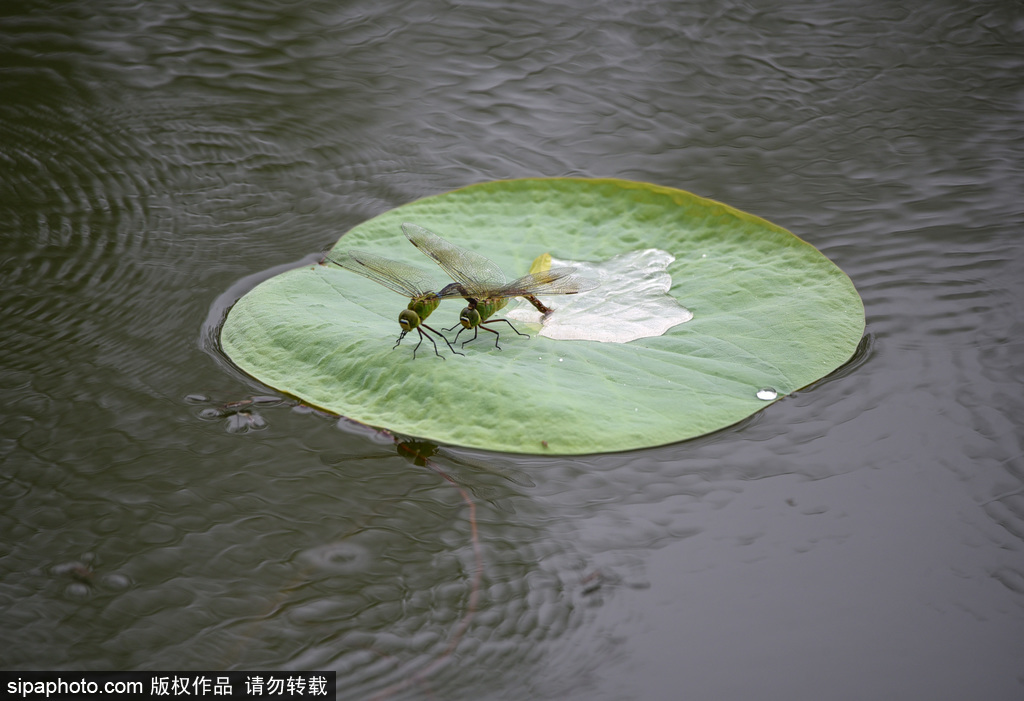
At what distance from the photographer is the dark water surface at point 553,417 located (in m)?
1.31

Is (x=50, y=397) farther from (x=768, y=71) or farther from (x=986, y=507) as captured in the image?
(x=768, y=71)

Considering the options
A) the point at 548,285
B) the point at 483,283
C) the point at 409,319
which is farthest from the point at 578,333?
the point at 409,319

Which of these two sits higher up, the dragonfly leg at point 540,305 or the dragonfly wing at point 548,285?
the dragonfly wing at point 548,285

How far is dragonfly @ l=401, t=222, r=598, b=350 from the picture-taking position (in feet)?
6.31

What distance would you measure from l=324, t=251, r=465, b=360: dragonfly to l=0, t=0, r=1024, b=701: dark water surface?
0.28 m

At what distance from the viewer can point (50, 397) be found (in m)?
1.83

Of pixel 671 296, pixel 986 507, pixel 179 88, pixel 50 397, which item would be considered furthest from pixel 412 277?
pixel 179 88

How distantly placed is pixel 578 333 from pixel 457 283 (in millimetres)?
299

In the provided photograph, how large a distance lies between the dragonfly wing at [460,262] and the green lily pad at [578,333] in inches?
4.2

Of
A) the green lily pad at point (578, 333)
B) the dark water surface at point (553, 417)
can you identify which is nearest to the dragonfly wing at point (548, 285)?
the green lily pad at point (578, 333)

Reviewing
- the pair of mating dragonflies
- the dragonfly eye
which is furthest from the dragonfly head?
the dragonfly eye

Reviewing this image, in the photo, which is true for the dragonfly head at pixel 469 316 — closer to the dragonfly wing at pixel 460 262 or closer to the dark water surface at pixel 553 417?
the dragonfly wing at pixel 460 262

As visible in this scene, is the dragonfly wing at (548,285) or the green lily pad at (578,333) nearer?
the green lily pad at (578,333)

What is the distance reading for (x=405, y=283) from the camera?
1975mm
